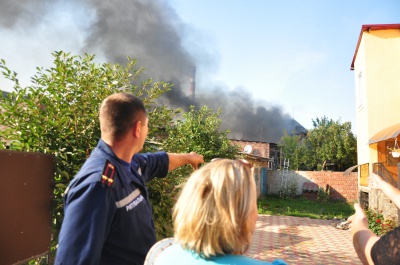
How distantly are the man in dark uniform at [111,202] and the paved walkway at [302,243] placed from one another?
6054mm

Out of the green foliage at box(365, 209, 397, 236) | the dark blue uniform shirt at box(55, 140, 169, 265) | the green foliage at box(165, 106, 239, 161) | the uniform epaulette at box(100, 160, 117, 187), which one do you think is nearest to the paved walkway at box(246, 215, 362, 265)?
the green foliage at box(365, 209, 397, 236)

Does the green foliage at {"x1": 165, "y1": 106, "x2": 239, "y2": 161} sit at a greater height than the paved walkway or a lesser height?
greater

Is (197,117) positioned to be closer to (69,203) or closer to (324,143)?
(69,203)

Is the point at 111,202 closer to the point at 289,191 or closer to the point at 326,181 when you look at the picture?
the point at 289,191

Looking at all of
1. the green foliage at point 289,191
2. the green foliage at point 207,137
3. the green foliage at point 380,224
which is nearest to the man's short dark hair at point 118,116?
the green foliage at point 380,224

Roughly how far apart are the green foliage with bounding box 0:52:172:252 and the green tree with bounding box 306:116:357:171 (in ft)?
94.7

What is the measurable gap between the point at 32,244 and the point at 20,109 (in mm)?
1151

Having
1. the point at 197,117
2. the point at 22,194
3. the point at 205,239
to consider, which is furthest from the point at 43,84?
the point at 197,117

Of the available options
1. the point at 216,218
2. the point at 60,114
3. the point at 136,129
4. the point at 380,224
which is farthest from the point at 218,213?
the point at 380,224

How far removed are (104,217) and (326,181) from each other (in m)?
23.0

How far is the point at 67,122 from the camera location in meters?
3.18

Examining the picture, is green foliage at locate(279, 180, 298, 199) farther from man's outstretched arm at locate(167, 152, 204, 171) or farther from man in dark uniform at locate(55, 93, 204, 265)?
man in dark uniform at locate(55, 93, 204, 265)

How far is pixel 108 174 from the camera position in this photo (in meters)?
1.71

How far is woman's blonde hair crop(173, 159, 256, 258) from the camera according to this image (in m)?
1.25
